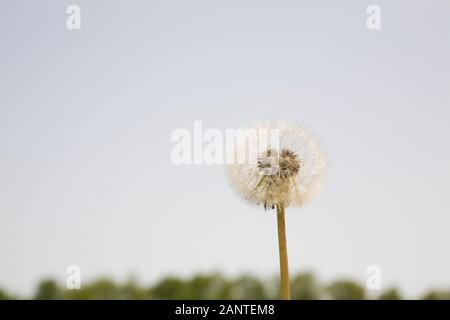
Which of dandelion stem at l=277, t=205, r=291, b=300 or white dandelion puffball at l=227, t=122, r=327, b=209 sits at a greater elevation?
white dandelion puffball at l=227, t=122, r=327, b=209

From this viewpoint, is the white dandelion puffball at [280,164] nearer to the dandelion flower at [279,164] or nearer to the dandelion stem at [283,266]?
the dandelion flower at [279,164]

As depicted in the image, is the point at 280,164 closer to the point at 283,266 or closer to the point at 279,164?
the point at 279,164

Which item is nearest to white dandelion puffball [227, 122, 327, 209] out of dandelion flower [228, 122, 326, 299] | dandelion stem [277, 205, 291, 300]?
dandelion flower [228, 122, 326, 299]

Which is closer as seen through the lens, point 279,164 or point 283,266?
point 283,266

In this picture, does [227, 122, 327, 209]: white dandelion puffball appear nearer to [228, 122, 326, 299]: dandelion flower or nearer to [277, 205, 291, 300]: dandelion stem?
[228, 122, 326, 299]: dandelion flower

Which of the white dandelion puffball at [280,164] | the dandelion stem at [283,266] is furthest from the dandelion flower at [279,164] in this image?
the dandelion stem at [283,266]

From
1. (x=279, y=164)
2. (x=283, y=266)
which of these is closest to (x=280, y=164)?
(x=279, y=164)

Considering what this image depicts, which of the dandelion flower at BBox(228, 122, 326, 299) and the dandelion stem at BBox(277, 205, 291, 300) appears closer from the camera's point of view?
the dandelion stem at BBox(277, 205, 291, 300)
